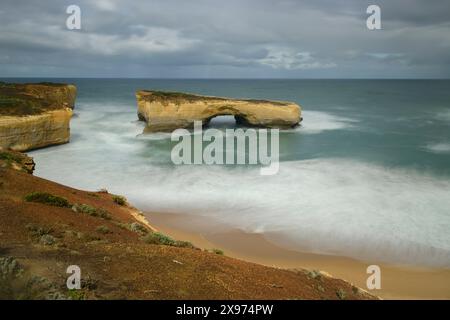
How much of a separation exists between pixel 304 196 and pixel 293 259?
7.34m

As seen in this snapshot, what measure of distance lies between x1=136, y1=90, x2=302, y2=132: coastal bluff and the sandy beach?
857 inches

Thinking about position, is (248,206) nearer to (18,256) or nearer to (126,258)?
(126,258)

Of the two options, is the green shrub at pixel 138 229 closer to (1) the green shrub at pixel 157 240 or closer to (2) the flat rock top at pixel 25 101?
(1) the green shrub at pixel 157 240

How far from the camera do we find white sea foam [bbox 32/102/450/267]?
16.1 meters

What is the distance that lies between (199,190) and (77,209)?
9884mm

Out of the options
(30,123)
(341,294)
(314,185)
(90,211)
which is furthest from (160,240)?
(30,123)

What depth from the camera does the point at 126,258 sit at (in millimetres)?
8773

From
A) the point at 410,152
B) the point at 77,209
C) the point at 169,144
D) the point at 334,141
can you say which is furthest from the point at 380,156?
the point at 77,209

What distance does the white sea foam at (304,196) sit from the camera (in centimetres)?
1612

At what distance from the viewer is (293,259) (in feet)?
47.8

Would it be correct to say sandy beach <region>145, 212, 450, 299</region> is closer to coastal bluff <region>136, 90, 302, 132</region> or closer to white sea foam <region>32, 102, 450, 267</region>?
white sea foam <region>32, 102, 450, 267</region>

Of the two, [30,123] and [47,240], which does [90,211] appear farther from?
[30,123]

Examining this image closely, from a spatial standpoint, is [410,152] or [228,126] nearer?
[410,152]
